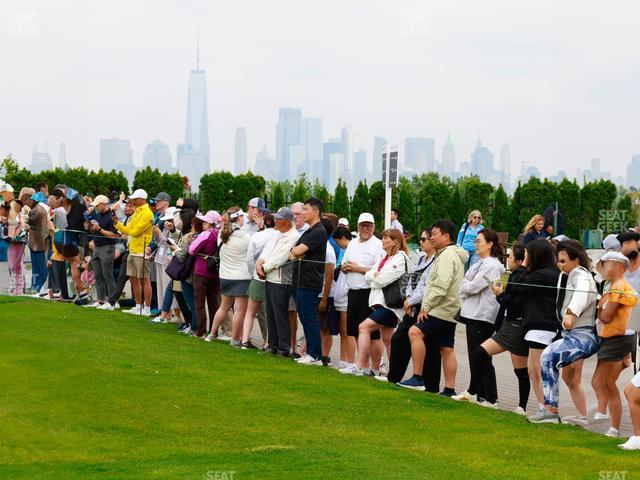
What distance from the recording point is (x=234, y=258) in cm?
1712

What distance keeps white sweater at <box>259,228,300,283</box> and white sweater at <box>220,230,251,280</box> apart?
3.42ft

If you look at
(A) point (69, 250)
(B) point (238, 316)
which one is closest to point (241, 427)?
(B) point (238, 316)

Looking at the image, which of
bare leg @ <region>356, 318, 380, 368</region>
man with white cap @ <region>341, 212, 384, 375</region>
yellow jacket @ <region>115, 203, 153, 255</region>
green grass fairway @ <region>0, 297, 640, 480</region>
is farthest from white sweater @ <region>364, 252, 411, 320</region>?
yellow jacket @ <region>115, 203, 153, 255</region>

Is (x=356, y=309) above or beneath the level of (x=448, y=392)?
above

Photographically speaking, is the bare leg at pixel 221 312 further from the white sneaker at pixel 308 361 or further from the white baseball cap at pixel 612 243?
the white baseball cap at pixel 612 243

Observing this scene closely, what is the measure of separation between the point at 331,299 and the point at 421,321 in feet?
7.75

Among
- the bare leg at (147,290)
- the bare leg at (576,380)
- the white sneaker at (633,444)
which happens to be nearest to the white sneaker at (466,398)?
the bare leg at (576,380)

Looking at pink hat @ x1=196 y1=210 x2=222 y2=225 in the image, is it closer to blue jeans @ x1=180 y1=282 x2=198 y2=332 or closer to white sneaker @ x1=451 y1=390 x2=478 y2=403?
blue jeans @ x1=180 y1=282 x2=198 y2=332

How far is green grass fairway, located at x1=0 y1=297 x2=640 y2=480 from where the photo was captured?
9.59m

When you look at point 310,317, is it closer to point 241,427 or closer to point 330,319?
point 330,319

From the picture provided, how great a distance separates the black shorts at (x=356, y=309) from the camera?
15.0 metres

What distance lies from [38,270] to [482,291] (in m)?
13.1

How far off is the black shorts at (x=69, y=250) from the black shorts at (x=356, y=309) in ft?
27.0

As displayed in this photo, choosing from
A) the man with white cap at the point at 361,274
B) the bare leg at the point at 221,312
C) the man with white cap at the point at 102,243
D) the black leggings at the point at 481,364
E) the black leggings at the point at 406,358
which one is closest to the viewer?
the black leggings at the point at 481,364
